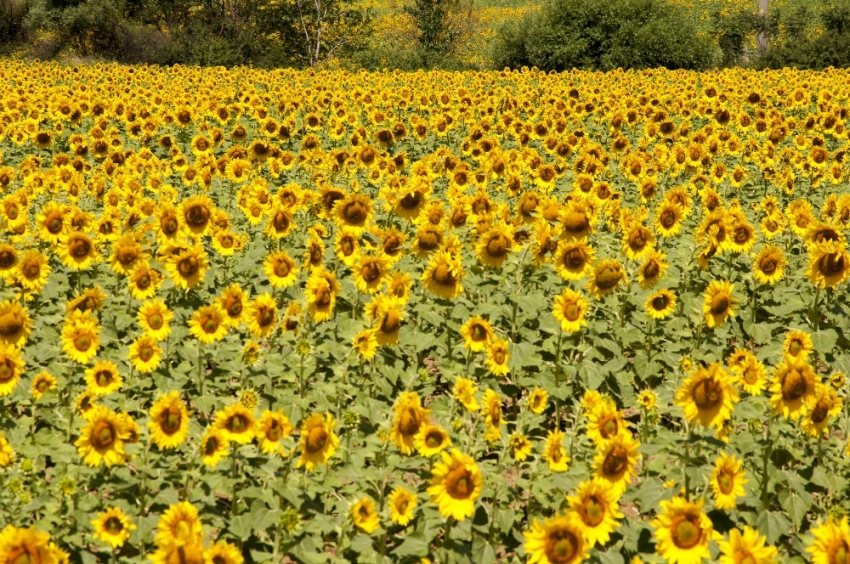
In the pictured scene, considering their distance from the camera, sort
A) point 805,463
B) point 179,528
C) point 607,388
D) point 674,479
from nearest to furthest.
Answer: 1. point 179,528
2. point 674,479
3. point 805,463
4. point 607,388

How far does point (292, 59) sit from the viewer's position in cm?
3409

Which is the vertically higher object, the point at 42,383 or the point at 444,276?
the point at 444,276

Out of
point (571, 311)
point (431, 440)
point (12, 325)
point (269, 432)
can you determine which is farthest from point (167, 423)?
point (571, 311)

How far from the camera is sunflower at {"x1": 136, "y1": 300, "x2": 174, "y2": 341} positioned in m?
4.62

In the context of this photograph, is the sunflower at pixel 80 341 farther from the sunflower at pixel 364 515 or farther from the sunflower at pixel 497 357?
the sunflower at pixel 497 357

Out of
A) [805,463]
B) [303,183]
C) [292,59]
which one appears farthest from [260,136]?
[292,59]

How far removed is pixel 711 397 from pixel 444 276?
2.06 metres

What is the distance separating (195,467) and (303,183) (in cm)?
592

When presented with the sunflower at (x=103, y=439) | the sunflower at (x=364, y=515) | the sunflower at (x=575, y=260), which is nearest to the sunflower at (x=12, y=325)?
the sunflower at (x=103, y=439)

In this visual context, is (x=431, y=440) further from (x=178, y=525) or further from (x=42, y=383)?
(x=42, y=383)

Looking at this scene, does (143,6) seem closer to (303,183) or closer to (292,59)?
(292,59)

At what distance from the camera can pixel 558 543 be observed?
3100mm

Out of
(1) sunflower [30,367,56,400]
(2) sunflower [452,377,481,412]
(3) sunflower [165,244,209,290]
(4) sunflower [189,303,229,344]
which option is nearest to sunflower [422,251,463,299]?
(2) sunflower [452,377,481,412]

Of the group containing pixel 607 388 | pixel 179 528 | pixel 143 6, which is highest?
pixel 143 6
